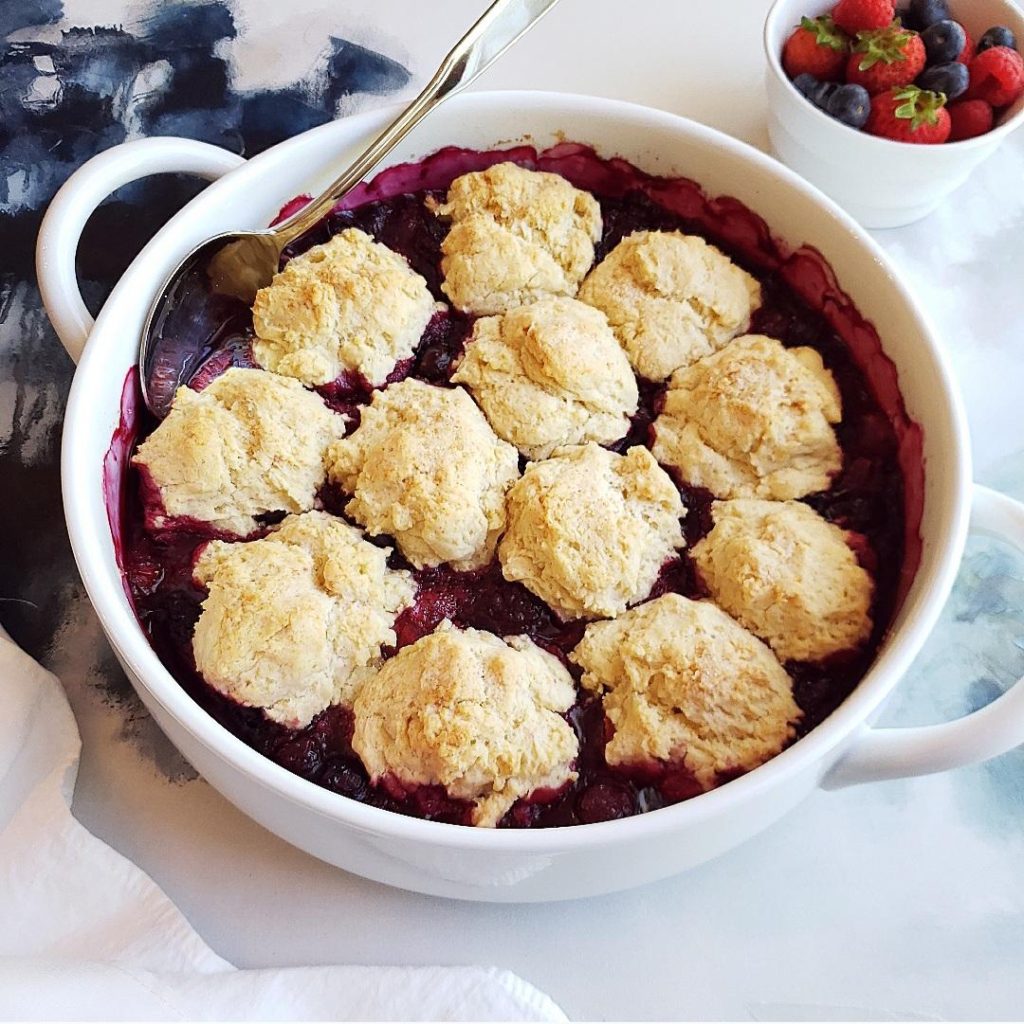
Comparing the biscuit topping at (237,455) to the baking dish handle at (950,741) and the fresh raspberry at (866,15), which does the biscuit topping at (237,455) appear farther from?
the fresh raspberry at (866,15)

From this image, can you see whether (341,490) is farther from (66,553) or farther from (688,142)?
(688,142)

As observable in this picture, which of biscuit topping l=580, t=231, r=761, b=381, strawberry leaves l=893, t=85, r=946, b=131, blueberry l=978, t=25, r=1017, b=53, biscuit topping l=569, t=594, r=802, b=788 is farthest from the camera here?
blueberry l=978, t=25, r=1017, b=53

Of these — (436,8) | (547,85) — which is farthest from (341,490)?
(436,8)

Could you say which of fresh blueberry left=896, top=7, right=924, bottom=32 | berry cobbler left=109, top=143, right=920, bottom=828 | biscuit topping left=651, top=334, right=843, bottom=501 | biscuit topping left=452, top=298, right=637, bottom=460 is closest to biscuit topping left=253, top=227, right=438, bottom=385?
berry cobbler left=109, top=143, right=920, bottom=828

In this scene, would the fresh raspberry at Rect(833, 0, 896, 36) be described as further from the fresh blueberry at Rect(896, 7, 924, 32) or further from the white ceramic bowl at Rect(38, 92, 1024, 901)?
the white ceramic bowl at Rect(38, 92, 1024, 901)

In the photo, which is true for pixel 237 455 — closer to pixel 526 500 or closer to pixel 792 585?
pixel 526 500

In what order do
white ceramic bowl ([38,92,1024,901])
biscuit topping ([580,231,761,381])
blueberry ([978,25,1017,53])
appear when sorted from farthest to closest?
1. blueberry ([978,25,1017,53])
2. biscuit topping ([580,231,761,381])
3. white ceramic bowl ([38,92,1024,901])
